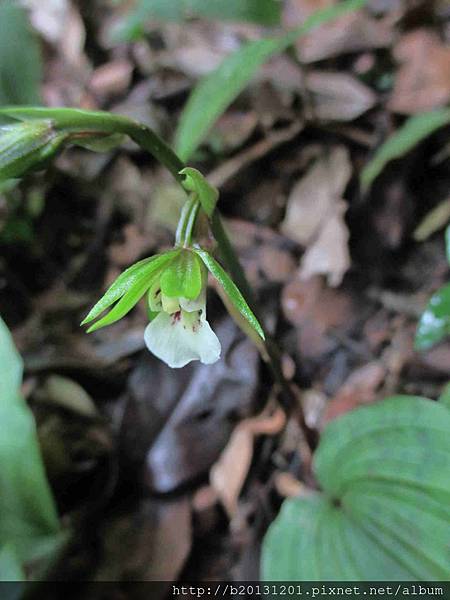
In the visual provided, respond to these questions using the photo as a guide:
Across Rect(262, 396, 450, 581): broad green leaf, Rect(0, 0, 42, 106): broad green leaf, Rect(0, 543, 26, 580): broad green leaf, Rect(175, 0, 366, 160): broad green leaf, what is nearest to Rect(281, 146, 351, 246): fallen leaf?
Rect(175, 0, 366, 160): broad green leaf

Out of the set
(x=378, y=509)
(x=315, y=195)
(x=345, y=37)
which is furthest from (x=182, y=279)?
(x=345, y=37)

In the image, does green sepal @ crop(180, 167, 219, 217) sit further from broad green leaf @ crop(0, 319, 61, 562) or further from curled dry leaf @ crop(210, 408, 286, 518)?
curled dry leaf @ crop(210, 408, 286, 518)

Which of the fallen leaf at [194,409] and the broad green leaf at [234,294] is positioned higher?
the broad green leaf at [234,294]

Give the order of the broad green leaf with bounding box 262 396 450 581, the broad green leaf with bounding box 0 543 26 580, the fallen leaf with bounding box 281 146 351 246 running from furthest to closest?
the fallen leaf with bounding box 281 146 351 246, the broad green leaf with bounding box 0 543 26 580, the broad green leaf with bounding box 262 396 450 581

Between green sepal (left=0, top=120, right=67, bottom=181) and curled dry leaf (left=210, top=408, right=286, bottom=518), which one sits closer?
green sepal (left=0, top=120, right=67, bottom=181)

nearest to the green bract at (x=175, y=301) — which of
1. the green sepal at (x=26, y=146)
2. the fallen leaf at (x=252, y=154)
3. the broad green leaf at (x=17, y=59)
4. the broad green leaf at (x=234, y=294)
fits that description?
the broad green leaf at (x=234, y=294)

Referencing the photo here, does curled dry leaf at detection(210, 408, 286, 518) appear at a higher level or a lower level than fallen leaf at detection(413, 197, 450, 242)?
lower

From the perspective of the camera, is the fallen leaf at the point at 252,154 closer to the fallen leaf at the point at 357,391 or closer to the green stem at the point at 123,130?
the fallen leaf at the point at 357,391
